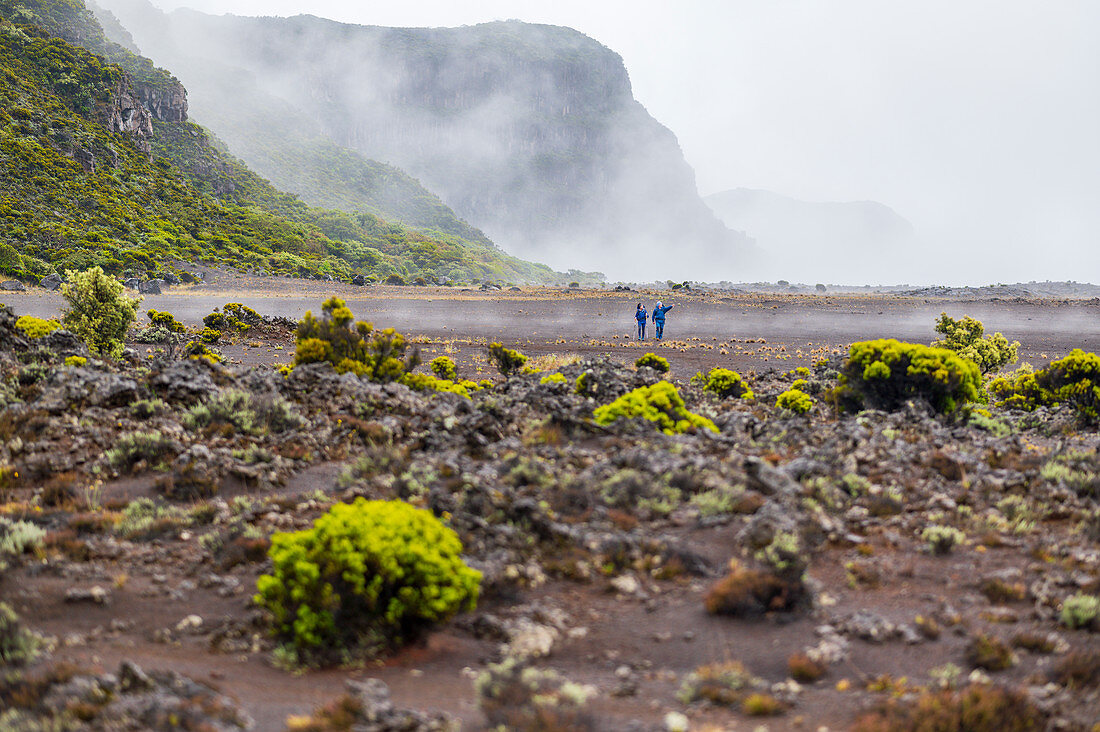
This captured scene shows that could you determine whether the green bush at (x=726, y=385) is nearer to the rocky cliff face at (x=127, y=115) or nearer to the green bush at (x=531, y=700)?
the green bush at (x=531, y=700)

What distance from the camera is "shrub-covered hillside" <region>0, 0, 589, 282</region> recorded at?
54.0 meters

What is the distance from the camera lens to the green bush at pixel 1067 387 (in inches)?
513

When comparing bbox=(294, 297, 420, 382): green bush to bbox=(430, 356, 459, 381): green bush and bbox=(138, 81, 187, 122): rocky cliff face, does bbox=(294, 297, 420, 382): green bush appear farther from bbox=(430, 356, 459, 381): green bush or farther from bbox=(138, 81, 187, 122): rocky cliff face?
bbox=(138, 81, 187, 122): rocky cliff face

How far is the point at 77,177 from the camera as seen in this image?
62.0 metres

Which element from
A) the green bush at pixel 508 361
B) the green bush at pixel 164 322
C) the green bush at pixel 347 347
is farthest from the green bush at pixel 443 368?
the green bush at pixel 164 322

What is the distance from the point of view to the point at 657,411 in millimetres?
10867

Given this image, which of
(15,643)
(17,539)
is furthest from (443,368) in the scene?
(15,643)

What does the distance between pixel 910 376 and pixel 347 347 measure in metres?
12.6

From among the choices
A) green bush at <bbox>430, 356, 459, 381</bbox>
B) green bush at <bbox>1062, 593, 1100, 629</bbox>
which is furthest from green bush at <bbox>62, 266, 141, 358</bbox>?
green bush at <bbox>1062, 593, 1100, 629</bbox>

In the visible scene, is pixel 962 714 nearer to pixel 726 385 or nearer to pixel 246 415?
pixel 246 415

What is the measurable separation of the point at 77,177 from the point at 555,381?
70949 mm

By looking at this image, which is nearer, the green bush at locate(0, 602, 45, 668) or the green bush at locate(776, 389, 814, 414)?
the green bush at locate(0, 602, 45, 668)

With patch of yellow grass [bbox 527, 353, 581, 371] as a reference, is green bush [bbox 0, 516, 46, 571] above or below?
below

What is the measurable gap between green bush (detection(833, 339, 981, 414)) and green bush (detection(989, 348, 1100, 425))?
2268mm
